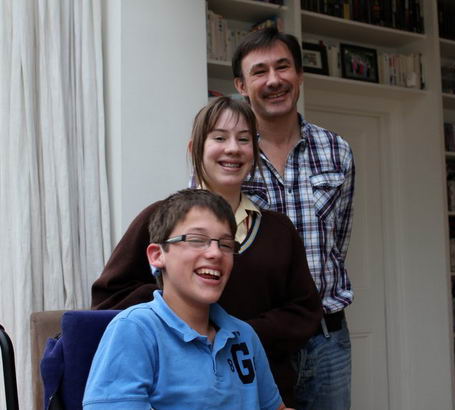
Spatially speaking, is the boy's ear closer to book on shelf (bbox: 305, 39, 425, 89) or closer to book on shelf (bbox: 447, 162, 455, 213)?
book on shelf (bbox: 305, 39, 425, 89)

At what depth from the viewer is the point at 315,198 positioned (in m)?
1.80

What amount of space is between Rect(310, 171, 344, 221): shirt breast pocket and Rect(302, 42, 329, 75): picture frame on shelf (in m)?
2.21

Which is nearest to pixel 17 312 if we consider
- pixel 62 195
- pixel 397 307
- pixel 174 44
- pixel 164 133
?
pixel 62 195

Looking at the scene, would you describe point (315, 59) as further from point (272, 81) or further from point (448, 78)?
point (272, 81)

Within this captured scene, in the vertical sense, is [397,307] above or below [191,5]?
below

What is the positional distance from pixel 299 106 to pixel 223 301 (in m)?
2.17

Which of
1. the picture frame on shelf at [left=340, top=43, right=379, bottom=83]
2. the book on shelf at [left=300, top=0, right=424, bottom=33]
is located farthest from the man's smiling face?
the picture frame on shelf at [left=340, top=43, right=379, bottom=83]

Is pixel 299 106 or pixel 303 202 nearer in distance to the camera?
pixel 303 202

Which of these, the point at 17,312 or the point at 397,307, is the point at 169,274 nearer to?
the point at 17,312

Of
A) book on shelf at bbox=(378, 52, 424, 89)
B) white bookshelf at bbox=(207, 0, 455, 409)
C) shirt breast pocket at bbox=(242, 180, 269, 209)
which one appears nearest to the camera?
shirt breast pocket at bbox=(242, 180, 269, 209)

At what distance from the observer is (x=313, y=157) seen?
73.7 inches

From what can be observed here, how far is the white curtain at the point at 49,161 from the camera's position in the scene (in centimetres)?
246

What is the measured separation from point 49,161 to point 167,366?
1.53 meters

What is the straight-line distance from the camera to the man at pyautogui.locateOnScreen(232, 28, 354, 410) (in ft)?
5.58
